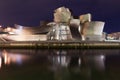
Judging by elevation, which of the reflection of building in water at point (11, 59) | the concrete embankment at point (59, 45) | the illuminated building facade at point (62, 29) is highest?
the illuminated building facade at point (62, 29)

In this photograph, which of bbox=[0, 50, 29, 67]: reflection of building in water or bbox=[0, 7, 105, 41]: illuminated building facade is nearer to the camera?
bbox=[0, 50, 29, 67]: reflection of building in water

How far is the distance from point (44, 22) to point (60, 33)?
538 cm

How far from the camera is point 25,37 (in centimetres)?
5706

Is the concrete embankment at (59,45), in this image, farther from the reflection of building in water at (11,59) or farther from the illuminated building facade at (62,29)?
the reflection of building in water at (11,59)

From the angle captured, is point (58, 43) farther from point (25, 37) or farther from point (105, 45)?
point (25, 37)

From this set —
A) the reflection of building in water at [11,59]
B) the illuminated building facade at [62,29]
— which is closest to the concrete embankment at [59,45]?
the illuminated building facade at [62,29]

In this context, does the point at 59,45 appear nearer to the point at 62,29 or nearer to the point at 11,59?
the point at 62,29

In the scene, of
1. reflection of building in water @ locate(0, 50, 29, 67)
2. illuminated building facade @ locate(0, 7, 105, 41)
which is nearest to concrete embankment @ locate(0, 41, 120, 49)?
illuminated building facade @ locate(0, 7, 105, 41)

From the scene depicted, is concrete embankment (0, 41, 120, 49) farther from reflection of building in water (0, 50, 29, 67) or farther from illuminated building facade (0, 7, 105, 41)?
reflection of building in water (0, 50, 29, 67)

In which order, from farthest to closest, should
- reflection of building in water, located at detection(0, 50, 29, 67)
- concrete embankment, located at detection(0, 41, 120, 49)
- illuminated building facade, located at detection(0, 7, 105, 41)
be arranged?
illuminated building facade, located at detection(0, 7, 105, 41), concrete embankment, located at detection(0, 41, 120, 49), reflection of building in water, located at detection(0, 50, 29, 67)

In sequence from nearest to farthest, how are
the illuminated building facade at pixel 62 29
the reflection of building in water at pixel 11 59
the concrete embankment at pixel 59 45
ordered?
1. the reflection of building in water at pixel 11 59
2. the concrete embankment at pixel 59 45
3. the illuminated building facade at pixel 62 29

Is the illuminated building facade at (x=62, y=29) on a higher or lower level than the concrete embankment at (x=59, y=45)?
higher

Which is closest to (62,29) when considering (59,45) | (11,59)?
(59,45)

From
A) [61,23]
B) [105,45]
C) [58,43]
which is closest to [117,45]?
[105,45]
